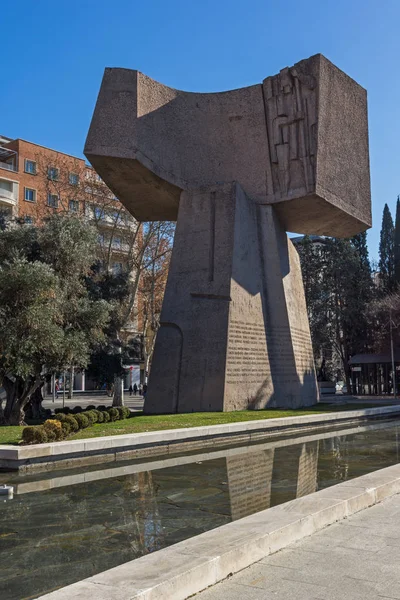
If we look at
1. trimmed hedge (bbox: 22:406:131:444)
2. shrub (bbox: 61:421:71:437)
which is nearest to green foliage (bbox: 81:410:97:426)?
trimmed hedge (bbox: 22:406:131:444)

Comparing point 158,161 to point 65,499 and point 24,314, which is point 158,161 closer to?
point 24,314

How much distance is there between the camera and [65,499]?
7.19 m

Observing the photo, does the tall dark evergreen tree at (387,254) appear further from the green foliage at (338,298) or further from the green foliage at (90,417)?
the green foliage at (90,417)

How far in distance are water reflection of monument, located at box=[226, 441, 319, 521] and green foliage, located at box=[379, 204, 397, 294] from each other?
1711 inches

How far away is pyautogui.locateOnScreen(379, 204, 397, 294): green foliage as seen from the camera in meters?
53.2

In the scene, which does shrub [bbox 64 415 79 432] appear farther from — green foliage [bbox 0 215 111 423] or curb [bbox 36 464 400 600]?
curb [bbox 36 464 400 600]

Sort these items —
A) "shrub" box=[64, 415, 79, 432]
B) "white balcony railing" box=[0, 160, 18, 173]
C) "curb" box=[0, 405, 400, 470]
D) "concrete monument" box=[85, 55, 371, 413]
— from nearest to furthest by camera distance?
"curb" box=[0, 405, 400, 470] → "shrub" box=[64, 415, 79, 432] → "concrete monument" box=[85, 55, 371, 413] → "white balcony railing" box=[0, 160, 18, 173]

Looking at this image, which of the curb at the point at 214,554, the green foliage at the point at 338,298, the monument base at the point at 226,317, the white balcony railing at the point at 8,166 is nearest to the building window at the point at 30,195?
the white balcony railing at the point at 8,166

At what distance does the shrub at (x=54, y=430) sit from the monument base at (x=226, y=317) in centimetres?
709

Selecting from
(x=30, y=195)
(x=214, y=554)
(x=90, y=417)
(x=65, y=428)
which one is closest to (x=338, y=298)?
(x=30, y=195)

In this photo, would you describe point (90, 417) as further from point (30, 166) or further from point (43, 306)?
point (30, 166)

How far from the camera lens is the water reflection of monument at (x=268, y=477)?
6.91 m

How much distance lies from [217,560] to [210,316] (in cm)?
1433

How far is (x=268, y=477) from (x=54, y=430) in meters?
4.26
